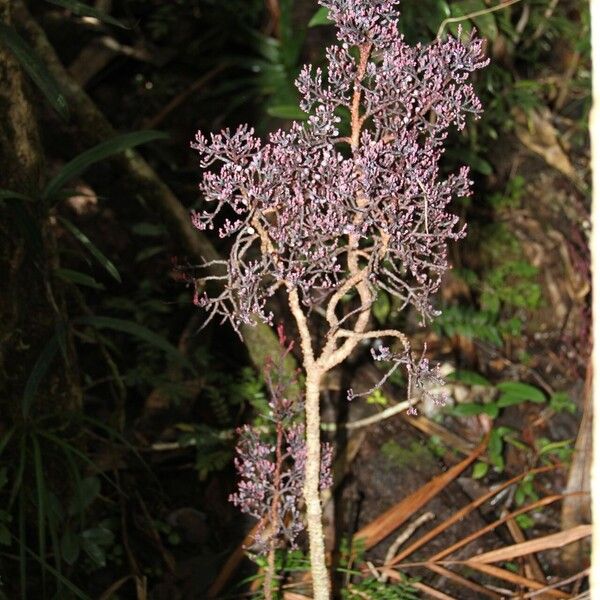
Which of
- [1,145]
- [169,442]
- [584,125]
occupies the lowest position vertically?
[169,442]

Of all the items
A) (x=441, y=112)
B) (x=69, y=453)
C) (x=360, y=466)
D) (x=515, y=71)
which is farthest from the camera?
(x=515, y=71)

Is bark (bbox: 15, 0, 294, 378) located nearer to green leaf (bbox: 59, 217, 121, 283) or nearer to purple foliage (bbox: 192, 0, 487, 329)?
green leaf (bbox: 59, 217, 121, 283)

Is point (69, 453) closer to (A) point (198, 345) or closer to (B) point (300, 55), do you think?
(A) point (198, 345)

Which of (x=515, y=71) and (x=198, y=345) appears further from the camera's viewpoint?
(x=515, y=71)

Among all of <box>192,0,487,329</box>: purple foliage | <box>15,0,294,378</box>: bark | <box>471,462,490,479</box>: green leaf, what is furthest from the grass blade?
<box>471,462,490,479</box>: green leaf

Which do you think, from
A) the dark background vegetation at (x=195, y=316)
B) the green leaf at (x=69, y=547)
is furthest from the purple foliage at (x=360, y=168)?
the green leaf at (x=69, y=547)

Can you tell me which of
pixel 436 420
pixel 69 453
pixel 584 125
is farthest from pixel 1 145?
pixel 584 125

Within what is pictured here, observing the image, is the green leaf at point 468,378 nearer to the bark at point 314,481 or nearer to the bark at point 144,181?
the bark at point 144,181

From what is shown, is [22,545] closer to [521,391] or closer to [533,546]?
[533,546]
